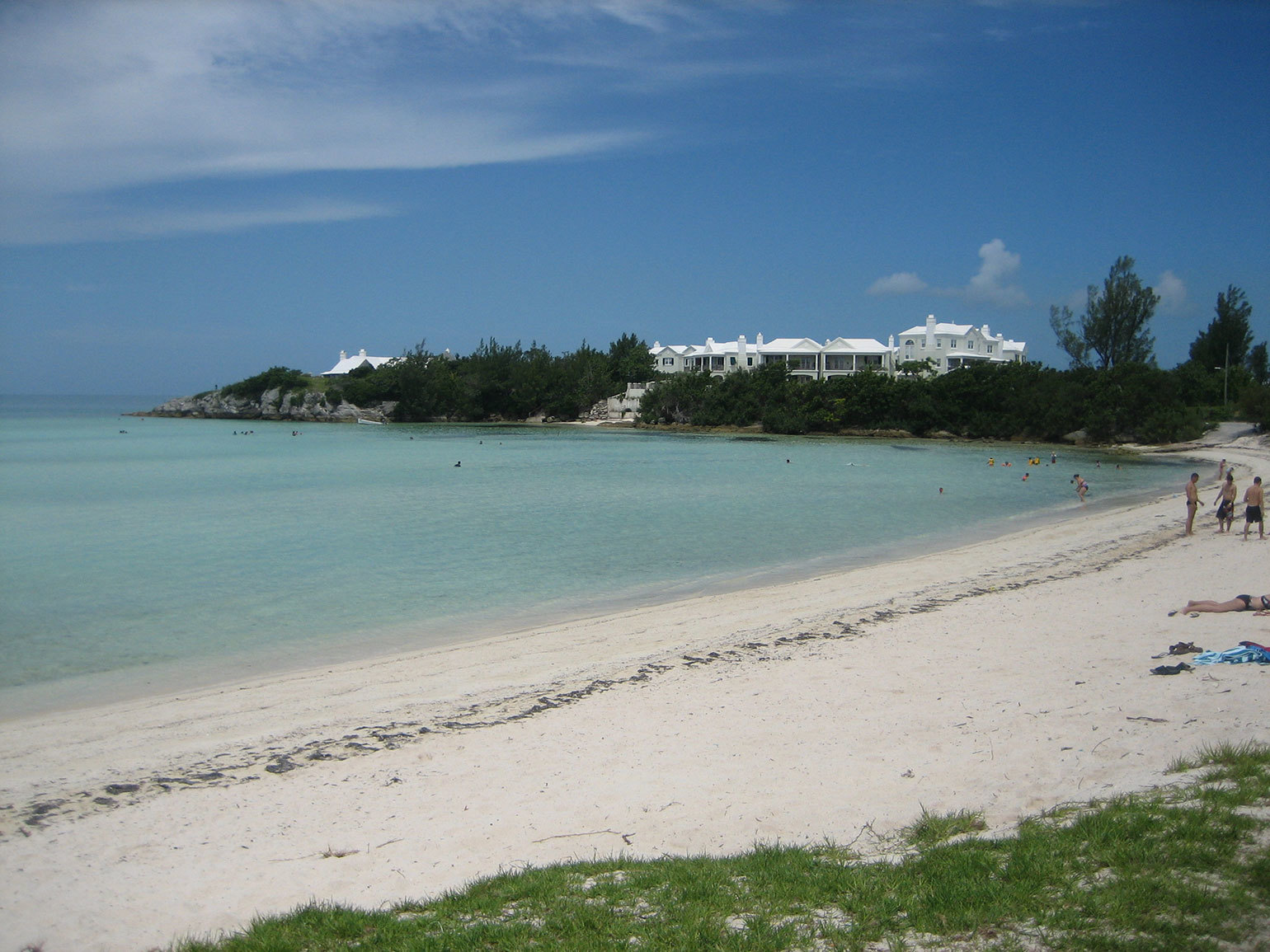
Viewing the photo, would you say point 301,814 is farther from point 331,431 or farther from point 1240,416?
point 331,431

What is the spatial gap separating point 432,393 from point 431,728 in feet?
344

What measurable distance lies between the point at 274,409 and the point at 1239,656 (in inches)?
4847

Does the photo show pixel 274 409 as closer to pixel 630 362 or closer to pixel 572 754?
pixel 630 362

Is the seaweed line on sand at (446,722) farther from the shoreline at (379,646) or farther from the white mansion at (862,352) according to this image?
the white mansion at (862,352)

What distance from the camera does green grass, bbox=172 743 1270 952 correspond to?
3.99 metres

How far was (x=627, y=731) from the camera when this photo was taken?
26.4 feet

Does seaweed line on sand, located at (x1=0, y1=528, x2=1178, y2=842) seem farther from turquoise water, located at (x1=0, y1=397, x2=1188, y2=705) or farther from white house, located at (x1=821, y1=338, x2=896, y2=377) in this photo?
white house, located at (x1=821, y1=338, x2=896, y2=377)

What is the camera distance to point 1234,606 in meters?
10.6

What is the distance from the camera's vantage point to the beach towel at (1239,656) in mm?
8117

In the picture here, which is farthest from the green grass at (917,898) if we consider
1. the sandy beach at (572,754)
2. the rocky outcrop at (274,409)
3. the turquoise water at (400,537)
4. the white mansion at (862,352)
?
the rocky outcrop at (274,409)

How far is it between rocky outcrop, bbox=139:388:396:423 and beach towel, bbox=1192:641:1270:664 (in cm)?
10963

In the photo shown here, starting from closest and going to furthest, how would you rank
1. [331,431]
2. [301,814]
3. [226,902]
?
[226,902], [301,814], [331,431]

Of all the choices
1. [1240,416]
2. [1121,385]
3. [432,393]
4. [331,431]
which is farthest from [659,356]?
[1240,416]

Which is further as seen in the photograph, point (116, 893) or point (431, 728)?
point (431, 728)
